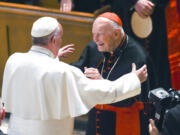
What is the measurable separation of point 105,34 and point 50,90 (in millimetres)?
851

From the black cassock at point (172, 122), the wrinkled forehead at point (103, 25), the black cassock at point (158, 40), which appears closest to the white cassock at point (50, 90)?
the black cassock at point (172, 122)

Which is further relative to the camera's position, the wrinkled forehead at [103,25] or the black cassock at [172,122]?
the wrinkled forehead at [103,25]

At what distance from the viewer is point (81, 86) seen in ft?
12.3

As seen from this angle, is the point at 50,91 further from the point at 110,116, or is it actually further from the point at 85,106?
the point at 110,116

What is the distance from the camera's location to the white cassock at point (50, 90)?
3736mm

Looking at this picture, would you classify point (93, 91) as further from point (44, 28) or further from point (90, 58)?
point (90, 58)

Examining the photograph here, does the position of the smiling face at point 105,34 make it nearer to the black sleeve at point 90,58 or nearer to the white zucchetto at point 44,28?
the black sleeve at point 90,58

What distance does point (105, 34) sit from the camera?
430cm

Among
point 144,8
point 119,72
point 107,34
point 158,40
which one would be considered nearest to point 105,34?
point 107,34

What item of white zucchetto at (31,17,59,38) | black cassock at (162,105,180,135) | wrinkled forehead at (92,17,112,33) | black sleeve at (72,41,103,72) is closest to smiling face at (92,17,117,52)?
wrinkled forehead at (92,17,112,33)

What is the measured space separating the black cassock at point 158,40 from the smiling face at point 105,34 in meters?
1.21

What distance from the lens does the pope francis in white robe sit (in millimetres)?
3736

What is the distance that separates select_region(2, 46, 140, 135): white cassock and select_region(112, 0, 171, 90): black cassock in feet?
5.93

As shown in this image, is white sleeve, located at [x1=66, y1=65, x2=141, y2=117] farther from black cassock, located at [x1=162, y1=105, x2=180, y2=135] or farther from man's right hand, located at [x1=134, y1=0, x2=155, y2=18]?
man's right hand, located at [x1=134, y1=0, x2=155, y2=18]
